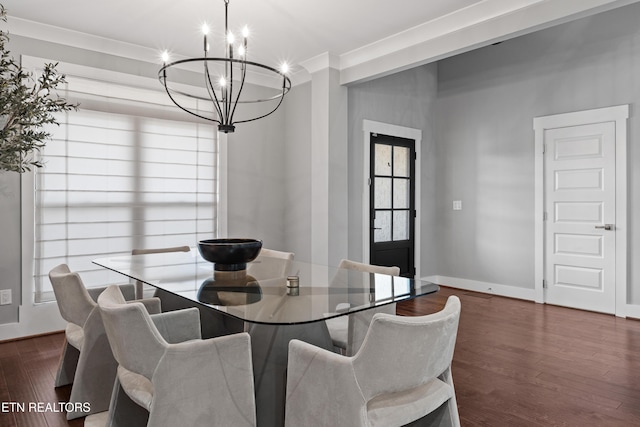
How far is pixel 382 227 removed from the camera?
5.35 metres

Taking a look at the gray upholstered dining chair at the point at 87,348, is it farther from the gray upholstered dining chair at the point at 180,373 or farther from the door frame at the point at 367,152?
the door frame at the point at 367,152

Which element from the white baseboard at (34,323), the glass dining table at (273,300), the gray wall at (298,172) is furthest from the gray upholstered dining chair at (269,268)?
the white baseboard at (34,323)

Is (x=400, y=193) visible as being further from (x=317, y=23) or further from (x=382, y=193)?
(x=317, y=23)

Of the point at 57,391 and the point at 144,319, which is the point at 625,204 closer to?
the point at 144,319

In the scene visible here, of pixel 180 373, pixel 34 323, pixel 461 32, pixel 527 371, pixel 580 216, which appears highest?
pixel 461 32

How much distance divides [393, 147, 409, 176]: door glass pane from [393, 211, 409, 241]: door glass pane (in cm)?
53

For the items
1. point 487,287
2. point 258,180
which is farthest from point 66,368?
point 487,287

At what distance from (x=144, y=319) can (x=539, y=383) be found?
2.48m

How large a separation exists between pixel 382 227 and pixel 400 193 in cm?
58

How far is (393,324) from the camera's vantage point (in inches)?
52.8

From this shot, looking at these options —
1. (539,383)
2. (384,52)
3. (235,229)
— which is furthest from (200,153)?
(539,383)

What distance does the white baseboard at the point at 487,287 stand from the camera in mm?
5119

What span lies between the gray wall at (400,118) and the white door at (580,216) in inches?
59.3

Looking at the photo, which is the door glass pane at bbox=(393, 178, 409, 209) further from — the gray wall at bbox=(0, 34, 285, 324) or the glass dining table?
the glass dining table
